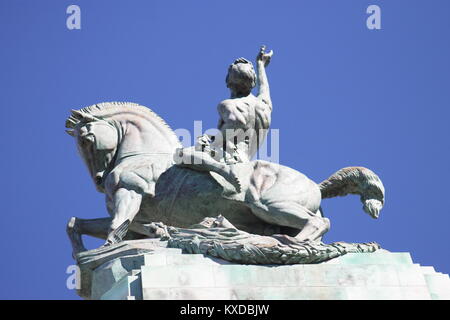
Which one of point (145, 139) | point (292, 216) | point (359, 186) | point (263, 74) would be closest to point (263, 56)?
point (263, 74)

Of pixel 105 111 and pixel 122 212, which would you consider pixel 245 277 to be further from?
pixel 105 111

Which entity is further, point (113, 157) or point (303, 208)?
point (113, 157)

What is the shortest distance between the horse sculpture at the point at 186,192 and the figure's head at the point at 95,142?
0.01 m

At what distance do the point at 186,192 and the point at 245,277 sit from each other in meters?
2.25

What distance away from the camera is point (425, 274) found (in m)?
15.6

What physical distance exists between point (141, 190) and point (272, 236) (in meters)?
1.98

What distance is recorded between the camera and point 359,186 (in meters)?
17.1

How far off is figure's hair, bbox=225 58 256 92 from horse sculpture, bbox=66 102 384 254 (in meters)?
1.38

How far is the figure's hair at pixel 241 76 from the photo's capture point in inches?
714

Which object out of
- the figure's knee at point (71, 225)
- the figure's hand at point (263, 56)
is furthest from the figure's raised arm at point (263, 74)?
the figure's knee at point (71, 225)
